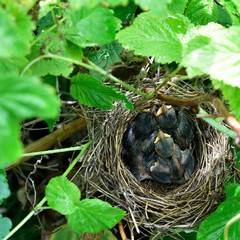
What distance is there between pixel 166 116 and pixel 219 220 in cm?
39

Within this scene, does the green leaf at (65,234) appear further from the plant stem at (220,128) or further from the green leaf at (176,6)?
the green leaf at (176,6)

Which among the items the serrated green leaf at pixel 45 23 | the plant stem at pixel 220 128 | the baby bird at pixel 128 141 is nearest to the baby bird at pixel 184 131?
the baby bird at pixel 128 141

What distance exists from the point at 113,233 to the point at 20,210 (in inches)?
18.4

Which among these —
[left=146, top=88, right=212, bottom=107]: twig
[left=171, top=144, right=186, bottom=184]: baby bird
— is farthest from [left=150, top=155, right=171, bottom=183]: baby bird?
[left=146, top=88, right=212, bottom=107]: twig

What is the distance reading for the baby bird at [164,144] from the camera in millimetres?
1204

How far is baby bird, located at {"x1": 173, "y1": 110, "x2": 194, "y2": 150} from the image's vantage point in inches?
49.0

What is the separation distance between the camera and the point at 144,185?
4.08 ft

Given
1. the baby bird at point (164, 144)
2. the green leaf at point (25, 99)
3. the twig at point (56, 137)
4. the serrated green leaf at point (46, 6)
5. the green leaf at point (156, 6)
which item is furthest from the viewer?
the twig at point (56, 137)

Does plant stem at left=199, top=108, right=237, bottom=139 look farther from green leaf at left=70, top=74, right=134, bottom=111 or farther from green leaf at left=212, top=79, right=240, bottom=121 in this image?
green leaf at left=70, top=74, right=134, bottom=111

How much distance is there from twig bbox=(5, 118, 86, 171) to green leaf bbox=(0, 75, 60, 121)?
35.0 inches

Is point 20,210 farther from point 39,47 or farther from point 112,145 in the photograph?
point 39,47

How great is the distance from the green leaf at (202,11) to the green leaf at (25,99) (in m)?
0.86

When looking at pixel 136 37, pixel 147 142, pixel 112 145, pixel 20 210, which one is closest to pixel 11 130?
pixel 136 37

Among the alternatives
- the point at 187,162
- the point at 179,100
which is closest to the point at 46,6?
the point at 179,100
